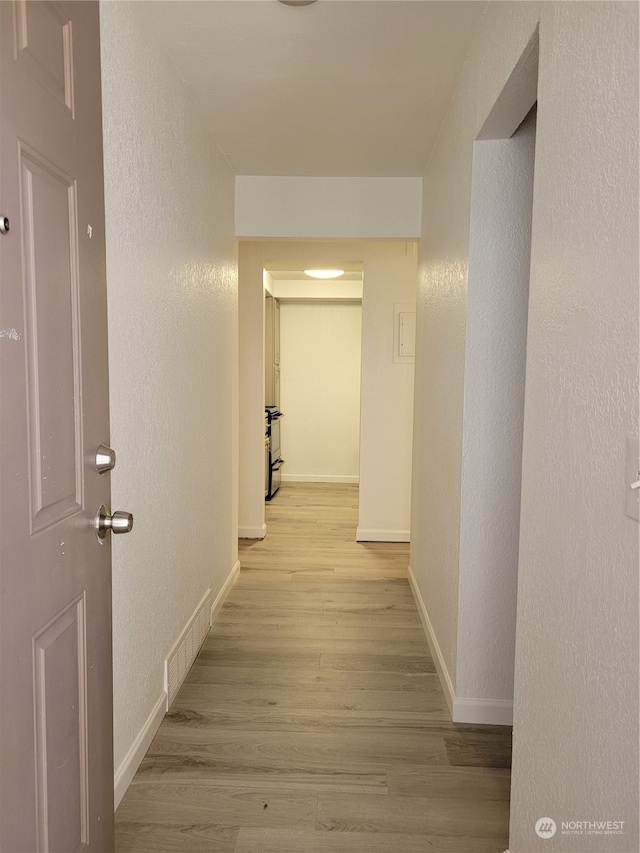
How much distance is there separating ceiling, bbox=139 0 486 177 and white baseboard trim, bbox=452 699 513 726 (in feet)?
7.77

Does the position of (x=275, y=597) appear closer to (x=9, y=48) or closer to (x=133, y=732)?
(x=133, y=732)

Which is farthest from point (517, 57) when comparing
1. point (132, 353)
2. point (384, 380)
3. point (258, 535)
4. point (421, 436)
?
point (258, 535)

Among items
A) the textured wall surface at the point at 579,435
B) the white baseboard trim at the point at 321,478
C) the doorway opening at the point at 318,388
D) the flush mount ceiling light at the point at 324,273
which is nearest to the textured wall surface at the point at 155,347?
the textured wall surface at the point at 579,435

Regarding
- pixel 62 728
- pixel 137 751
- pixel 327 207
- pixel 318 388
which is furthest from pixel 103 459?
pixel 318 388

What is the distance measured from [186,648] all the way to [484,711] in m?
1.24

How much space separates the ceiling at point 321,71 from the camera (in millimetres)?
1910

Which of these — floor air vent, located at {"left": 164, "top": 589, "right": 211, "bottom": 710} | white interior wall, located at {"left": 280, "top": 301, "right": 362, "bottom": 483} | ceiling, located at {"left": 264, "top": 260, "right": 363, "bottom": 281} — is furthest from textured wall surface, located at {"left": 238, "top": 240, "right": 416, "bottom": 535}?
white interior wall, located at {"left": 280, "top": 301, "right": 362, "bottom": 483}

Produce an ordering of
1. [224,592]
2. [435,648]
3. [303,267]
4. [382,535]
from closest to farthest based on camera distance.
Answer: [435,648] → [224,592] → [382,535] → [303,267]

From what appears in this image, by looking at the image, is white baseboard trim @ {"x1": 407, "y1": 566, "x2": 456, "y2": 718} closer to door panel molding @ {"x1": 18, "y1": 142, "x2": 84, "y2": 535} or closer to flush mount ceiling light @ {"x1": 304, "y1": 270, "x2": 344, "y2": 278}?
door panel molding @ {"x1": 18, "y1": 142, "x2": 84, "y2": 535}

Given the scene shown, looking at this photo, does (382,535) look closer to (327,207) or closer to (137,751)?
(327,207)

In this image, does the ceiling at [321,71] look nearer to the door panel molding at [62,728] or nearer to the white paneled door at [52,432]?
the white paneled door at [52,432]

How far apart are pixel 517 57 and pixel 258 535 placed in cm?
393

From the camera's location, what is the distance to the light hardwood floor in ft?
5.70

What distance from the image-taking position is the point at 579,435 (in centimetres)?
111
